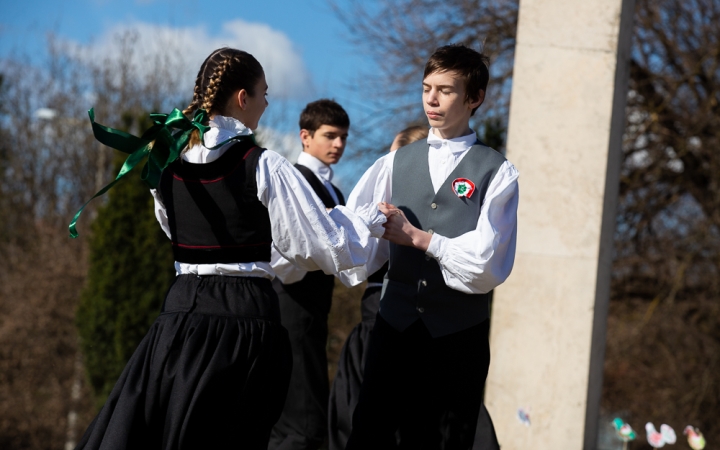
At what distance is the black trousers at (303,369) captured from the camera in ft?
14.4

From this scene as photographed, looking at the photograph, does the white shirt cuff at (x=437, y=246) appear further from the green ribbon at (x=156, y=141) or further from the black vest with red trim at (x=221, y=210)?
the green ribbon at (x=156, y=141)

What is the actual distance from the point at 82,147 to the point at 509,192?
1422 centimetres

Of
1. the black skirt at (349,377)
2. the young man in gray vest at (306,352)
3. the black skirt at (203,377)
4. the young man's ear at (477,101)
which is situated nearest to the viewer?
the black skirt at (203,377)

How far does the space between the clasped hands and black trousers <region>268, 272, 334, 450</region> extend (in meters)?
1.57

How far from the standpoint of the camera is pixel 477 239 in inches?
112

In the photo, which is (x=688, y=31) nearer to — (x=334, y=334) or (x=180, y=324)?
(x=334, y=334)

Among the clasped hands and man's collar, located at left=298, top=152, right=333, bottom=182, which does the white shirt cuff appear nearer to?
the clasped hands

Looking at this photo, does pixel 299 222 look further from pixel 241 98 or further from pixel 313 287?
pixel 313 287

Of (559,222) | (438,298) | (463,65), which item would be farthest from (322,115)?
(438,298)

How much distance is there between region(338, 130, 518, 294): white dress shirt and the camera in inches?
111

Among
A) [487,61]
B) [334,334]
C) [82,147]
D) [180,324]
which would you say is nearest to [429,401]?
[180,324]

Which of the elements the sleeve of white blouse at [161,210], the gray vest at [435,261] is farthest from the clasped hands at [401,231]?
the sleeve of white blouse at [161,210]

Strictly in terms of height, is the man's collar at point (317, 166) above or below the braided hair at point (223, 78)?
below

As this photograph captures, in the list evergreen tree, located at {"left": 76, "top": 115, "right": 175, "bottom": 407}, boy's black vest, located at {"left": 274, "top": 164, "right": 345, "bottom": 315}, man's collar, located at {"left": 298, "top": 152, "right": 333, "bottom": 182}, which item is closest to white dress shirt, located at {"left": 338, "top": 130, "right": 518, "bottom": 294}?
boy's black vest, located at {"left": 274, "top": 164, "right": 345, "bottom": 315}
